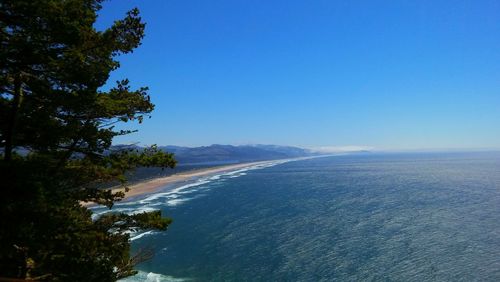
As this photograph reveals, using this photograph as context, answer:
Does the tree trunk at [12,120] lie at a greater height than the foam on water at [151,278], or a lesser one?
greater

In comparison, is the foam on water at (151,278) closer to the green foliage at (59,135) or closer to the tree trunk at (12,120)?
the green foliage at (59,135)

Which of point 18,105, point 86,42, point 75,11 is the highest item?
point 75,11

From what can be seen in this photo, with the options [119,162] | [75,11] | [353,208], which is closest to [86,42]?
[75,11]

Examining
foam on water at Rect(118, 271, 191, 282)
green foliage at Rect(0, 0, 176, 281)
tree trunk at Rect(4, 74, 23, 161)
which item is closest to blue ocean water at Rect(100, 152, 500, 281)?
foam on water at Rect(118, 271, 191, 282)

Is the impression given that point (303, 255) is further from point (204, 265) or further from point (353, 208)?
point (353, 208)

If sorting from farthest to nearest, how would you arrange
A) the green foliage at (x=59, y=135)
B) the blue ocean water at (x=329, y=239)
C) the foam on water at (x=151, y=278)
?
the blue ocean water at (x=329, y=239) → the foam on water at (x=151, y=278) → the green foliage at (x=59, y=135)

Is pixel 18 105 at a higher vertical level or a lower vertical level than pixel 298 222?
higher

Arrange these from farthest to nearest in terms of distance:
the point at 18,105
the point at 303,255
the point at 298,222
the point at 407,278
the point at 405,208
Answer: the point at 405,208
the point at 298,222
the point at 303,255
the point at 407,278
the point at 18,105

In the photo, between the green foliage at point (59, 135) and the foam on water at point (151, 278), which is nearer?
the green foliage at point (59, 135)

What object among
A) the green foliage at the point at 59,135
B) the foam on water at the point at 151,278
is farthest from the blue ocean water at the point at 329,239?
the green foliage at the point at 59,135
